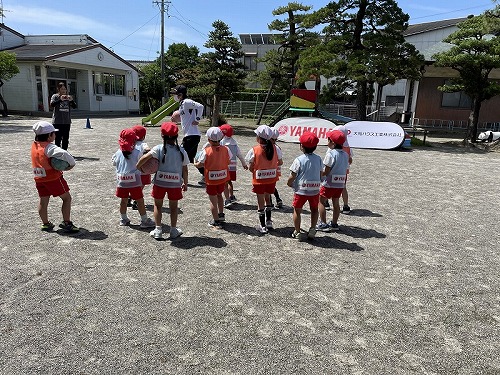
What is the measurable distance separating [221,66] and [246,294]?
1687 centimetres

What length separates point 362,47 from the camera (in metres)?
16.2

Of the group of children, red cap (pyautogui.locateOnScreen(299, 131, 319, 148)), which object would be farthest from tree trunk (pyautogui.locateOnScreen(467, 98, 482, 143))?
red cap (pyautogui.locateOnScreen(299, 131, 319, 148))

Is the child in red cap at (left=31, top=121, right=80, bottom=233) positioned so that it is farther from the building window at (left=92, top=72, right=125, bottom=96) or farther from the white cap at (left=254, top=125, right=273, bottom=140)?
the building window at (left=92, top=72, right=125, bottom=96)

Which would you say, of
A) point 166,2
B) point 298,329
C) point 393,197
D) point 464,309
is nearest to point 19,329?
point 298,329

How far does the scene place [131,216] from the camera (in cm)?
558

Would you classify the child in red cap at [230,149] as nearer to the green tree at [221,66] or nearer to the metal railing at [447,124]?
the green tree at [221,66]

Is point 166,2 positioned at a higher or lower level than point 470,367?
higher

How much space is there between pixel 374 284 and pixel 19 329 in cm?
309

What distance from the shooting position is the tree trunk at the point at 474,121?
1680cm

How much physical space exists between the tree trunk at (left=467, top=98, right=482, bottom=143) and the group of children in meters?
14.6

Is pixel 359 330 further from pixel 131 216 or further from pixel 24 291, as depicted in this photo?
pixel 131 216

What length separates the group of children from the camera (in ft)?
15.0

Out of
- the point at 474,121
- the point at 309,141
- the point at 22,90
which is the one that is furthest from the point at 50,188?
the point at 22,90

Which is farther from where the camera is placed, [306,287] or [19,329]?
[306,287]
